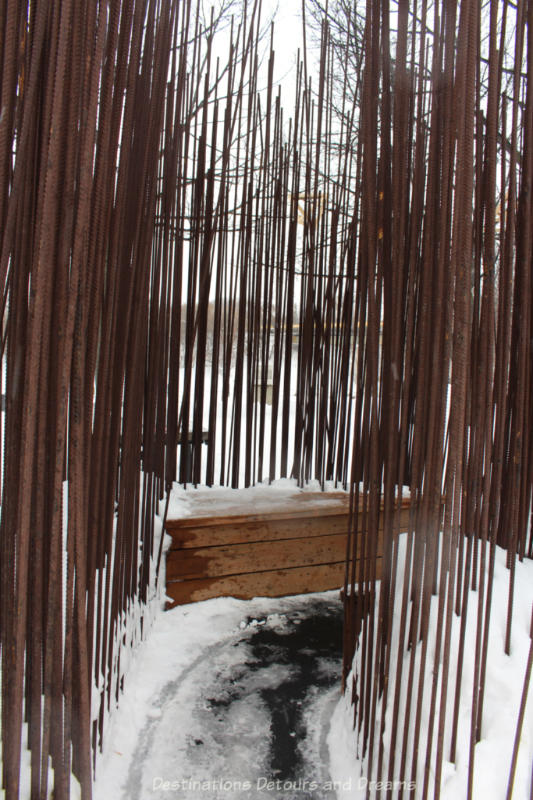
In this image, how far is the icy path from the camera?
0.95 m

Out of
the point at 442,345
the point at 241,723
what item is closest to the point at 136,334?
the point at 442,345

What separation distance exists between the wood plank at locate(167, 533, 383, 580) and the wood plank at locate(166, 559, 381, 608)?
0.06ft

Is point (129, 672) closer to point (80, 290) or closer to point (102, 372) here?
point (102, 372)

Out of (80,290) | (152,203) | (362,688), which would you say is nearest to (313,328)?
(152,203)

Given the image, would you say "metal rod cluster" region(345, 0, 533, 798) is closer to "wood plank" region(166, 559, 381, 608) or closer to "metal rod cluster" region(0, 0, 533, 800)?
"metal rod cluster" region(0, 0, 533, 800)

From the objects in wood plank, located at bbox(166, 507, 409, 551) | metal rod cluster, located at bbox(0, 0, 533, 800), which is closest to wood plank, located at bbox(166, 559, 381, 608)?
wood plank, located at bbox(166, 507, 409, 551)

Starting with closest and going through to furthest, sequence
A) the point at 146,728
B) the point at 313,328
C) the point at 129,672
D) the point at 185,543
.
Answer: the point at 146,728, the point at 129,672, the point at 185,543, the point at 313,328

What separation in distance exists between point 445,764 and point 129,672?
70 cm

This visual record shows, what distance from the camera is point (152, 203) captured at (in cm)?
97

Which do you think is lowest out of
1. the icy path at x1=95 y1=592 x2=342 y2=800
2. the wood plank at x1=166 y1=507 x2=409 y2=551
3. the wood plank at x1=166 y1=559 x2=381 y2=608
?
the icy path at x1=95 y1=592 x2=342 y2=800

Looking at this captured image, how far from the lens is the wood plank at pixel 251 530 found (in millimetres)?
1508

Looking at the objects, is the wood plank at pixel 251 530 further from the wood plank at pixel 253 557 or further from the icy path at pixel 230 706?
the icy path at pixel 230 706

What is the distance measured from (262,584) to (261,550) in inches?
4.1

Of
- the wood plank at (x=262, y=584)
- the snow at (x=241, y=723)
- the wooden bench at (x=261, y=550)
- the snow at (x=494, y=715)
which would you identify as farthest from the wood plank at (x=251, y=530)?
the snow at (x=494, y=715)
